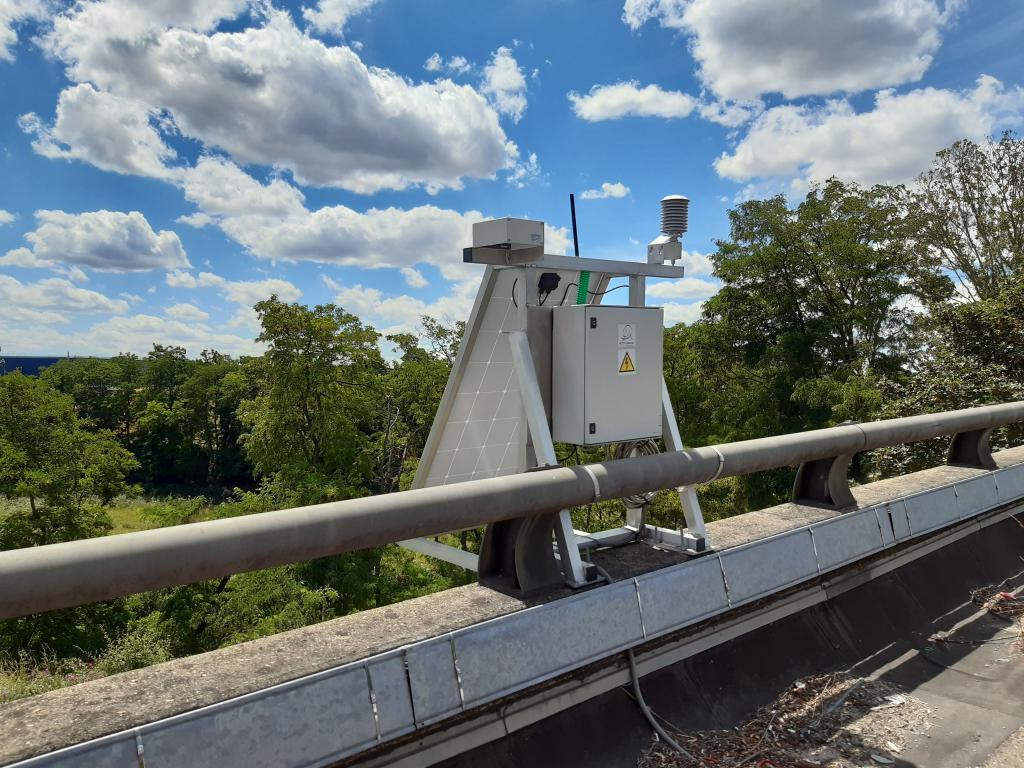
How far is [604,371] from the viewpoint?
3.82 meters

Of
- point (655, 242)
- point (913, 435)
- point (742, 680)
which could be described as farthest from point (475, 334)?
point (913, 435)

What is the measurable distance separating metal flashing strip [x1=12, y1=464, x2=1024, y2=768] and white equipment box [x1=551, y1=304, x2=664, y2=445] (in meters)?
0.97

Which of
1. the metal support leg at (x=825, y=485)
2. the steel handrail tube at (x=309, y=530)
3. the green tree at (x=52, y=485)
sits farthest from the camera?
the green tree at (x=52, y=485)

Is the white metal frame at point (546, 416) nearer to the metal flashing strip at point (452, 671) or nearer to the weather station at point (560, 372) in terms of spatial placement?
the weather station at point (560, 372)

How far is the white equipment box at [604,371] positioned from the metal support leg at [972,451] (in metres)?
3.63

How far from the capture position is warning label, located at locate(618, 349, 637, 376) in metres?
3.89

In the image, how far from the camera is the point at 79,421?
2662cm

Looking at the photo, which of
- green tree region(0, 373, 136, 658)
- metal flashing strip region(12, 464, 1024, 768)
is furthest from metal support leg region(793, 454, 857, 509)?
green tree region(0, 373, 136, 658)

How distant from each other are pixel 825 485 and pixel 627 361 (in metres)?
1.87

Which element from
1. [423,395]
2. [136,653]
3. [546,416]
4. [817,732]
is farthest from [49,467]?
[817,732]

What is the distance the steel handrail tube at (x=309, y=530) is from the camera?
5.66 feet

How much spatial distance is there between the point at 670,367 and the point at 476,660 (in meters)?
39.0

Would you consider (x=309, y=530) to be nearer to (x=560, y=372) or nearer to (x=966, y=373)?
(x=560, y=372)

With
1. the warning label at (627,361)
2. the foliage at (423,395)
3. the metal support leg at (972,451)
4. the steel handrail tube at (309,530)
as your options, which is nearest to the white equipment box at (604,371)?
the warning label at (627,361)
